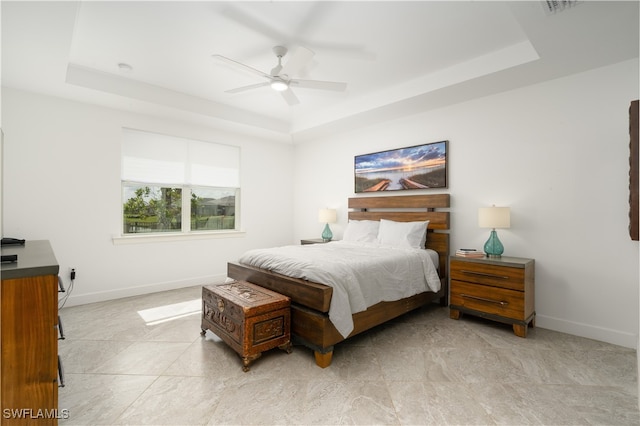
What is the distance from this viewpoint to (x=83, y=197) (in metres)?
3.72

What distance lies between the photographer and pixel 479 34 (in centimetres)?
267

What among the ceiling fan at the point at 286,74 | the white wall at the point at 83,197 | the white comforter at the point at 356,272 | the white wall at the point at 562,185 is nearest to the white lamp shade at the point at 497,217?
the white wall at the point at 562,185

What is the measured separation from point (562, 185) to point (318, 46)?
2767mm

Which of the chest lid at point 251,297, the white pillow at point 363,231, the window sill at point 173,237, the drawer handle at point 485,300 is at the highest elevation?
the white pillow at point 363,231

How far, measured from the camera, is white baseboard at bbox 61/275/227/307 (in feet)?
12.1

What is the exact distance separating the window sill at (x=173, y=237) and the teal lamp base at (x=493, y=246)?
12.2 ft

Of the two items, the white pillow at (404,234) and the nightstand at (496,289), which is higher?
the white pillow at (404,234)

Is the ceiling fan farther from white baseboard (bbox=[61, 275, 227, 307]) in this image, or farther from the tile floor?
white baseboard (bbox=[61, 275, 227, 307])

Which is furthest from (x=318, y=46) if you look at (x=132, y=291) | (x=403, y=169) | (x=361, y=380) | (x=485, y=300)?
(x=132, y=291)

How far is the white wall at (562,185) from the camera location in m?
2.69

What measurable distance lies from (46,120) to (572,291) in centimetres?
597

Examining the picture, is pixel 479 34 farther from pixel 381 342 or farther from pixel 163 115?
pixel 163 115

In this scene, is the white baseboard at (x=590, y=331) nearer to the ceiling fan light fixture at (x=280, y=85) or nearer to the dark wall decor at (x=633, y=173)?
Result: the dark wall decor at (x=633, y=173)

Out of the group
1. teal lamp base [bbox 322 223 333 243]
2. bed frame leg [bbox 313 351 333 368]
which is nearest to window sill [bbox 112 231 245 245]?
teal lamp base [bbox 322 223 333 243]
